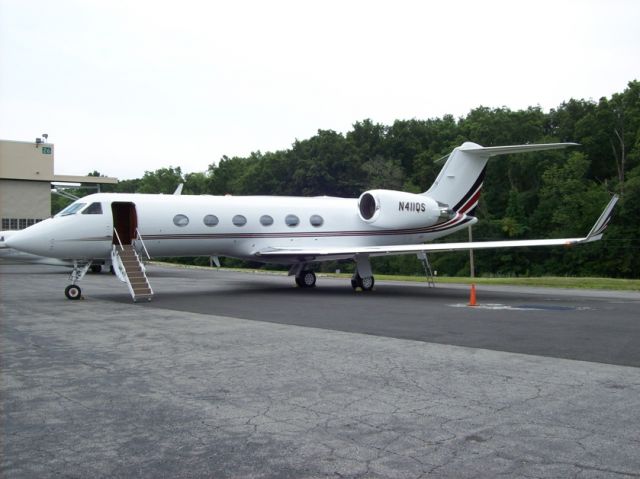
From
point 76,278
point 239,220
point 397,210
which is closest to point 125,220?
point 76,278

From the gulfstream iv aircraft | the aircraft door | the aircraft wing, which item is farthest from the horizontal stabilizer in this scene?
the aircraft door

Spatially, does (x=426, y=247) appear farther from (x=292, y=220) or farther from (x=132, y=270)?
(x=132, y=270)

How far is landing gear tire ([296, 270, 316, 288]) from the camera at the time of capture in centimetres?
2108

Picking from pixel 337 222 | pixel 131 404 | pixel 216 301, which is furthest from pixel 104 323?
pixel 337 222

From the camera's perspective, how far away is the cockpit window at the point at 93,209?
1697 centimetres

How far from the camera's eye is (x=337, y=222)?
21594 millimetres

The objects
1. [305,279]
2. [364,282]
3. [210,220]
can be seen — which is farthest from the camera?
[305,279]

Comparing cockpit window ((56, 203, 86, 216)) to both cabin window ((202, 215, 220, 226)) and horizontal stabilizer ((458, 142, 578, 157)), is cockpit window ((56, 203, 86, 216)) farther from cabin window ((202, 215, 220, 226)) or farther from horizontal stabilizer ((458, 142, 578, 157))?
horizontal stabilizer ((458, 142, 578, 157))

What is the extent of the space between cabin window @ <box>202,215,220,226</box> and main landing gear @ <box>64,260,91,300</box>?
11.8 ft

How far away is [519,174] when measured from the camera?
56.8 meters

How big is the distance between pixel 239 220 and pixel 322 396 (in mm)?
13838

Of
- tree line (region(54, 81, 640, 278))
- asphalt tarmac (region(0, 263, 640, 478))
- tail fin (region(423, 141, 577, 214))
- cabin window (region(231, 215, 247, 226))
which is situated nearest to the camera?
asphalt tarmac (region(0, 263, 640, 478))

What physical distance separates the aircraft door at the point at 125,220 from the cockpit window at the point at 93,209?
13.9 inches

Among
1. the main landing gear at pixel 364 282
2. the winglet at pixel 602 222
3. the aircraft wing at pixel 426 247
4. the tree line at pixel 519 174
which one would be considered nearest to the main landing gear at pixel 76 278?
the aircraft wing at pixel 426 247
